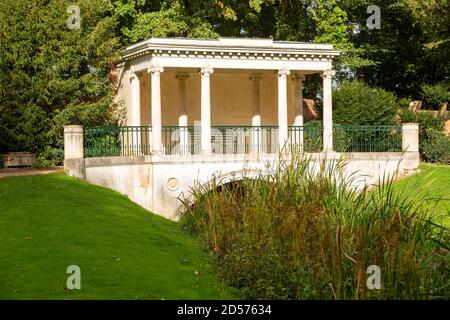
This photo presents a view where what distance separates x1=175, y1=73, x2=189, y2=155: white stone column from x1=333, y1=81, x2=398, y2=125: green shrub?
28.8 ft

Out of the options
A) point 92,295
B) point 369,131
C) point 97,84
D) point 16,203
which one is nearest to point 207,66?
point 97,84

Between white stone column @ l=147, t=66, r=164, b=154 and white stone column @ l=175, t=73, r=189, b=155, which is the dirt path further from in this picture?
white stone column @ l=175, t=73, r=189, b=155

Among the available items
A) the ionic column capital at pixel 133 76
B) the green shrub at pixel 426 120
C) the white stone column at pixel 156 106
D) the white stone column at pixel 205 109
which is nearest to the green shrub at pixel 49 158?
the ionic column capital at pixel 133 76

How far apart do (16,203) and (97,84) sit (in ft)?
39.4

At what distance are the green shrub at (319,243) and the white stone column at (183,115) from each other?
40.4 feet

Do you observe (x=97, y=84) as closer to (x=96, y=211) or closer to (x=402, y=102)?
(x=96, y=211)

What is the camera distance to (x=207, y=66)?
2508 cm

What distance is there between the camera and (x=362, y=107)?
105 feet

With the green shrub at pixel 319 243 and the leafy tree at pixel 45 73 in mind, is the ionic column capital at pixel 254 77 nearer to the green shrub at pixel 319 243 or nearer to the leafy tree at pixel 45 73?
the leafy tree at pixel 45 73

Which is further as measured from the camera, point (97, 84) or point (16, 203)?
point (97, 84)

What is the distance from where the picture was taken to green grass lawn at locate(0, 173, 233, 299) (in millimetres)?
10625

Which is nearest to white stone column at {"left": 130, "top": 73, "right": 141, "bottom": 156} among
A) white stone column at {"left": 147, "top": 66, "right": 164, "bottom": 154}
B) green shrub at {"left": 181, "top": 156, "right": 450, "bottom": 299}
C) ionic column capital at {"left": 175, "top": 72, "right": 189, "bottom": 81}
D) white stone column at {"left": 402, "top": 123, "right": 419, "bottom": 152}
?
ionic column capital at {"left": 175, "top": 72, "right": 189, "bottom": 81}

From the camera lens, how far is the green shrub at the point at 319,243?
1004 centimetres

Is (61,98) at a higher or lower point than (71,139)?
higher
